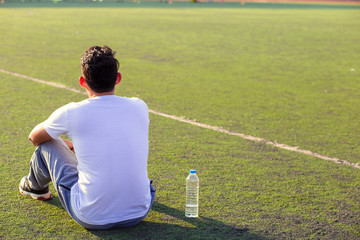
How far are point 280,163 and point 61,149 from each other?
8.71 ft

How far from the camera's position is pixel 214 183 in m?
5.21

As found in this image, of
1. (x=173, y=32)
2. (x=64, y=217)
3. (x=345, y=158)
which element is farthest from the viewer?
(x=173, y=32)

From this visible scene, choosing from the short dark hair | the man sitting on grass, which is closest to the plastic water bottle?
the man sitting on grass

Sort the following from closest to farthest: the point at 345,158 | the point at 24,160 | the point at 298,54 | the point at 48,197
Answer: the point at 48,197 → the point at 24,160 → the point at 345,158 → the point at 298,54

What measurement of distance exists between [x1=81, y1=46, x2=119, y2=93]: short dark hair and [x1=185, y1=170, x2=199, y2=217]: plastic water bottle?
103 centimetres

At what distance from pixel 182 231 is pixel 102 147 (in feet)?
3.02

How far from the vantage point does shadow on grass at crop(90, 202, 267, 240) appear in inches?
158

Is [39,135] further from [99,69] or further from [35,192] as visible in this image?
[35,192]

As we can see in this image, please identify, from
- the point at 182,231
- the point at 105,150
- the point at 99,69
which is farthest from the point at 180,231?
the point at 99,69

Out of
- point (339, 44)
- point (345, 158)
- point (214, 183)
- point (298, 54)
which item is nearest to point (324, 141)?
point (345, 158)

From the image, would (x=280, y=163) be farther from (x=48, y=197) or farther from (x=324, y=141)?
(x=48, y=197)

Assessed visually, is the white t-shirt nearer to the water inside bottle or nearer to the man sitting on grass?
the man sitting on grass

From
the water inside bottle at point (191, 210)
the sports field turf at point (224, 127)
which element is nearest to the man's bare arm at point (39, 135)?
the sports field turf at point (224, 127)

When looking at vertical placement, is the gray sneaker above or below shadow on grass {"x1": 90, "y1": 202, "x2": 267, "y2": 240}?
above
